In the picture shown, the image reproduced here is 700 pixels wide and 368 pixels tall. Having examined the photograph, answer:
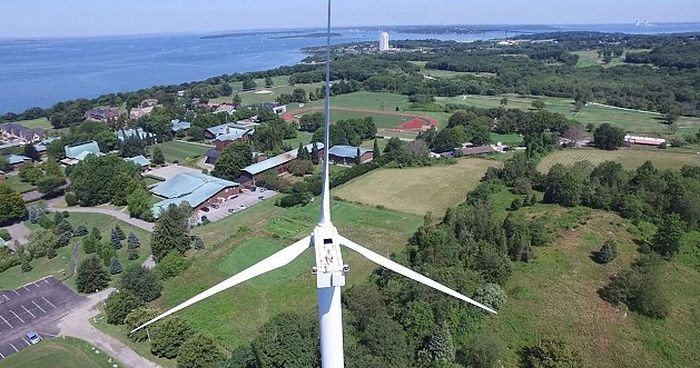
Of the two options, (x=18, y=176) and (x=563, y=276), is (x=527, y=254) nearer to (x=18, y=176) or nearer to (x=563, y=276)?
(x=563, y=276)

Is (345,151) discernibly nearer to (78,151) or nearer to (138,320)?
(78,151)

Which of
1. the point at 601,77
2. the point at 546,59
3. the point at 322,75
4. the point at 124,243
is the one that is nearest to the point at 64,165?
the point at 124,243

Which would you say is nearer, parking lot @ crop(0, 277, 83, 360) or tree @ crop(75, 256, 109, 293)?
parking lot @ crop(0, 277, 83, 360)

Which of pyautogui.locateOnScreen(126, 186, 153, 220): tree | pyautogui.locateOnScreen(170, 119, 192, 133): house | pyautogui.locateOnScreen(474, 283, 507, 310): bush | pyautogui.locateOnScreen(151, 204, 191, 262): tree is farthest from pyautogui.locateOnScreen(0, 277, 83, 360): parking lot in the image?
pyautogui.locateOnScreen(170, 119, 192, 133): house

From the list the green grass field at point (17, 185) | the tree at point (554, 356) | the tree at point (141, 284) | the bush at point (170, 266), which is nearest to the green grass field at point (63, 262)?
the bush at point (170, 266)

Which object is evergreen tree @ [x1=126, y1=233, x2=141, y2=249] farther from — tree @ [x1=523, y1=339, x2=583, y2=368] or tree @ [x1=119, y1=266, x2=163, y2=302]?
tree @ [x1=523, y1=339, x2=583, y2=368]

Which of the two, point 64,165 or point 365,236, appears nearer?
point 365,236

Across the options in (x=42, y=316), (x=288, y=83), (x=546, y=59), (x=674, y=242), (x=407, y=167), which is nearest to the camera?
(x=42, y=316)
